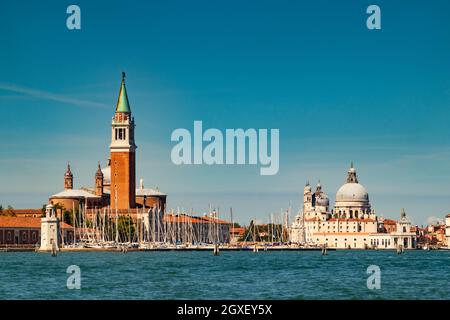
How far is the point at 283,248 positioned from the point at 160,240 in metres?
8.22

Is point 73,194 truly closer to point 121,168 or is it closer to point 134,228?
point 121,168

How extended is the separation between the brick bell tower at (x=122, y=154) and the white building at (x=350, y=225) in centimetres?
2744

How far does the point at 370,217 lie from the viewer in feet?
327

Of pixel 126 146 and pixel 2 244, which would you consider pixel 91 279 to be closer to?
pixel 2 244

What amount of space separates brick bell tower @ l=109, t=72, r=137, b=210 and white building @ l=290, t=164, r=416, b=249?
90.0 feet

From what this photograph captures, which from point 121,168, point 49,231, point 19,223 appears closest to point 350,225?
point 121,168

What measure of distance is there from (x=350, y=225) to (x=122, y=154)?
119ft

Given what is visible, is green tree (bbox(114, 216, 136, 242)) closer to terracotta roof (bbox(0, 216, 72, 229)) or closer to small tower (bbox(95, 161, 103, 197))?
terracotta roof (bbox(0, 216, 72, 229))

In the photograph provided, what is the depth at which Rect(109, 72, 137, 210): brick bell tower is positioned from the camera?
224 feet

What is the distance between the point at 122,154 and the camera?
6856cm

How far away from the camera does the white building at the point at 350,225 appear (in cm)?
9519

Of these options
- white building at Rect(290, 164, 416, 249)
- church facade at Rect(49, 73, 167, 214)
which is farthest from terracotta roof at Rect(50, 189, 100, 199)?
white building at Rect(290, 164, 416, 249)

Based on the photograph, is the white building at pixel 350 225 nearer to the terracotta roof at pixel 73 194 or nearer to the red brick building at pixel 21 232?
the terracotta roof at pixel 73 194
